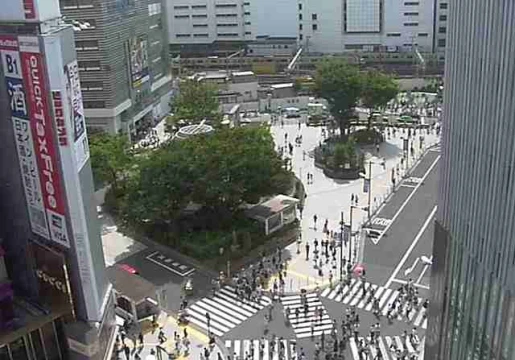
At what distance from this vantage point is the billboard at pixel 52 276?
94.2ft

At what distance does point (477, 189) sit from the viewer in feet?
65.7

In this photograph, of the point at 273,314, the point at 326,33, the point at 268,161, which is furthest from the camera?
the point at 326,33

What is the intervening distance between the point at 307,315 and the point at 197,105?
3701 centimetres

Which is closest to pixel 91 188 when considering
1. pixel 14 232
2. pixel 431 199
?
pixel 14 232

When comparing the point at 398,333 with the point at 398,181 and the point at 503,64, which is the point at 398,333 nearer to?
→ the point at 503,64

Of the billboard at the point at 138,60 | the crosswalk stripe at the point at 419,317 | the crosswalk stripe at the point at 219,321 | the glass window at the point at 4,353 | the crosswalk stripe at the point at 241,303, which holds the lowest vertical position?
the crosswalk stripe at the point at 419,317

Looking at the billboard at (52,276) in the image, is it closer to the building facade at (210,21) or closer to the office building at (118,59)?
the office building at (118,59)

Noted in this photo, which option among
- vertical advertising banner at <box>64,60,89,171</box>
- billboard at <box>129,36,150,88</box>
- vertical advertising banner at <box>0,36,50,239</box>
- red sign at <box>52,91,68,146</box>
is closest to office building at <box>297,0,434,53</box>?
billboard at <box>129,36,150,88</box>

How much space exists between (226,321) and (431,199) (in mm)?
23266

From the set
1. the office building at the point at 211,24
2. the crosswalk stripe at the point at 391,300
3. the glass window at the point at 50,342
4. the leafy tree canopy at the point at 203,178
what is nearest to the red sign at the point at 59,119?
the glass window at the point at 50,342

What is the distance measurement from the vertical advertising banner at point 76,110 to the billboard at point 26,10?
2.23m

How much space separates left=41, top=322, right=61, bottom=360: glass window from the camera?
30109 mm

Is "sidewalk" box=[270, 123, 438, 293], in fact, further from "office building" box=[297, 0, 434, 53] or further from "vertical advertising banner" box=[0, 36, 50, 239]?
"office building" box=[297, 0, 434, 53]

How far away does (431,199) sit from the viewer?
5109 centimetres
